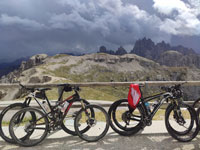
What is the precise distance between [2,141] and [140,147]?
4232 mm

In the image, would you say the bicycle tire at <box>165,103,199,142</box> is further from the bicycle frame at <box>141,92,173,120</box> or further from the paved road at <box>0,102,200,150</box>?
the bicycle frame at <box>141,92,173,120</box>

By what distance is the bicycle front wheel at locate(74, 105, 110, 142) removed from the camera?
534 cm

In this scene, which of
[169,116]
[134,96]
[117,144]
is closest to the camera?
[117,144]

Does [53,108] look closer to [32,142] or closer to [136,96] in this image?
[32,142]

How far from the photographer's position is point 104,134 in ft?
18.0

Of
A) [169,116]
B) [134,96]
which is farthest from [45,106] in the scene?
[169,116]

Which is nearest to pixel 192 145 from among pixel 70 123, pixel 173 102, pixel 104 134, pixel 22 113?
pixel 173 102

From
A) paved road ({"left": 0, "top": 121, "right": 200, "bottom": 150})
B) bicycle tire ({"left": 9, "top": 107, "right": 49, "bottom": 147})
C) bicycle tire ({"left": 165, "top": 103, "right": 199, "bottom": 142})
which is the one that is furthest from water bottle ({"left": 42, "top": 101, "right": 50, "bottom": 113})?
bicycle tire ({"left": 165, "top": 103, "right": 199, "bottom": 142})

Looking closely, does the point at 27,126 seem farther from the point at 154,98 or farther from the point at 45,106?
the point at 154,98

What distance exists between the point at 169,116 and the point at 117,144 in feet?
6.20

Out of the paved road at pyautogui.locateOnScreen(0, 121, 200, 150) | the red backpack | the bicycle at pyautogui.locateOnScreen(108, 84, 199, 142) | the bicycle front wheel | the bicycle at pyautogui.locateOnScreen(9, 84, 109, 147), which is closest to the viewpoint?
the paved road at pyautogui.locateOnScreen(0, 121, 200, 150)

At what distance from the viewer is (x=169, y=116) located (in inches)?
216

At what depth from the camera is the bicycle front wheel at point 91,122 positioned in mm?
5336

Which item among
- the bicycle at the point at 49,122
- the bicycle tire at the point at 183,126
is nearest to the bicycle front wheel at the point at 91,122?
the bicycle at the point at 49,122
